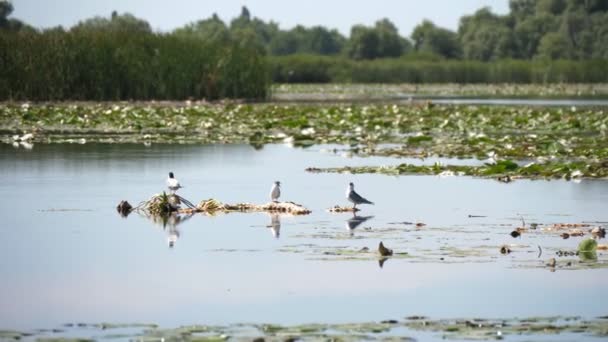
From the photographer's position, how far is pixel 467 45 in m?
104

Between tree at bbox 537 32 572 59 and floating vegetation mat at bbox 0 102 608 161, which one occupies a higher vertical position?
tree at bbox 537 32 572 59

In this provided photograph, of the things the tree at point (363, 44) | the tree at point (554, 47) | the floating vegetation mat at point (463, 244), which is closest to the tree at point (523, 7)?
the tree at point (363, 44)

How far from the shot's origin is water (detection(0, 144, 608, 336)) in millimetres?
8984

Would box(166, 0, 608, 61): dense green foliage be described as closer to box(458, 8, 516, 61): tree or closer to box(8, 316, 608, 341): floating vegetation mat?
box(458, 8, 516, 61): tree

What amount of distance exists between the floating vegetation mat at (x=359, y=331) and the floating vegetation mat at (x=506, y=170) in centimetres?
896

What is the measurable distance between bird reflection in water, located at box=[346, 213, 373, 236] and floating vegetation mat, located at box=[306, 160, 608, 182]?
4104 millimetres

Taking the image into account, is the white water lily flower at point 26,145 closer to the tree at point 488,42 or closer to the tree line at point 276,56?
the tree line at point 276,56

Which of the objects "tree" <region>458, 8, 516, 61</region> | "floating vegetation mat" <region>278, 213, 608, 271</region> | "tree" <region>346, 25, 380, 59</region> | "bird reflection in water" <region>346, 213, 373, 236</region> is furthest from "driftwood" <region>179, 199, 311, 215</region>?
"tree" <region>346, 25, 380, 59</region>

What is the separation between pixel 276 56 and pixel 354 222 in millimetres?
62842

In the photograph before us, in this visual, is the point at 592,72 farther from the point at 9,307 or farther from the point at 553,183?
the point at 9,307

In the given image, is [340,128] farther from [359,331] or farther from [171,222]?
[359,331]

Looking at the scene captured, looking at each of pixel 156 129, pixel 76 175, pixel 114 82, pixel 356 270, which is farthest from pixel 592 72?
pixel 356 270

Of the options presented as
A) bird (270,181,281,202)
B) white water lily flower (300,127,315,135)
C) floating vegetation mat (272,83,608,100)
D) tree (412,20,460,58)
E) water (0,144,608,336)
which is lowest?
water (0,144,608,336)

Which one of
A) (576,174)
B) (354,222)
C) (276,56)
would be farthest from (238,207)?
(276,56)
